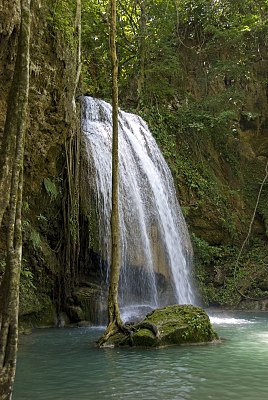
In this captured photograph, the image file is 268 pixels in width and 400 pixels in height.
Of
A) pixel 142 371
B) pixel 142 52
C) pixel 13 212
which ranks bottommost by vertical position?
pixel 142 371

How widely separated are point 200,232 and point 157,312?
343 inches

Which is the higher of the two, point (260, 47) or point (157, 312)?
point (260, 47)

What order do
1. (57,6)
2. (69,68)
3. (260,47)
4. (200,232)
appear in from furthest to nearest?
(260,47), (200,232), (69,68), (57,6)

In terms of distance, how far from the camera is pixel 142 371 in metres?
6.14

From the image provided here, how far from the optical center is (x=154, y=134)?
58.1 ft

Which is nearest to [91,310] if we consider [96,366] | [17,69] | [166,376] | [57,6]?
[96,366]

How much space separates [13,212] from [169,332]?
14.9 ft

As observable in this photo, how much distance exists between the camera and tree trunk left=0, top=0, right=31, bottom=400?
4164mm

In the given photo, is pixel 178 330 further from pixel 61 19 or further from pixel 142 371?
pixel 61 19

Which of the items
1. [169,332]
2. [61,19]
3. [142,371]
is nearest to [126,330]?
[169,332]

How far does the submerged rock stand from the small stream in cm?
30

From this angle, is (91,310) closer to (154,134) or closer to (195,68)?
(154,134)

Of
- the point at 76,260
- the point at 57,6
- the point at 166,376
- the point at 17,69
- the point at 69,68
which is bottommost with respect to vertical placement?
the point at 166,376

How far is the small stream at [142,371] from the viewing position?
513cm
